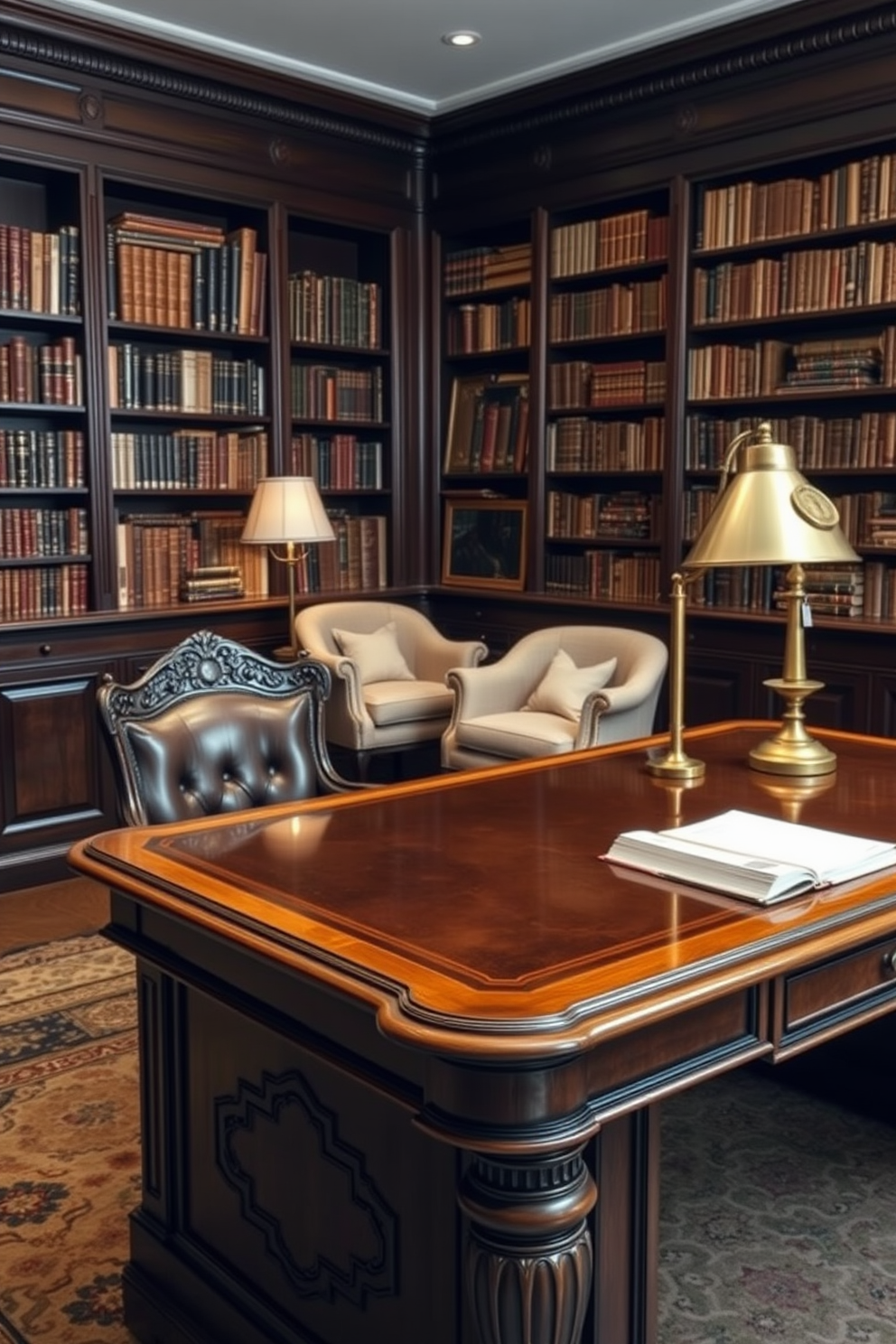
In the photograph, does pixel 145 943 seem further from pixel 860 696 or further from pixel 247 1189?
pixel 860 696

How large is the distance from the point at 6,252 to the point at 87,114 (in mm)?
553

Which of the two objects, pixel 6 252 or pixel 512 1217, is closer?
pixel 512 1217

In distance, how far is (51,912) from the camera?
4004 mm

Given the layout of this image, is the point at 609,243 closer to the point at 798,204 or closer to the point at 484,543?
the point at 798,204

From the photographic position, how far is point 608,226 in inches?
188

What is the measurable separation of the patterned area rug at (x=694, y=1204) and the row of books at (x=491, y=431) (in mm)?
2922

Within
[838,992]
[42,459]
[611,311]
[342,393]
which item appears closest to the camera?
[838,992]

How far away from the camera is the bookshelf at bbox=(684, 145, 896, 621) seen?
4.12 meters

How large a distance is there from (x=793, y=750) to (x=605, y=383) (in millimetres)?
2785

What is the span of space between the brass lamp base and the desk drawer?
75 cm

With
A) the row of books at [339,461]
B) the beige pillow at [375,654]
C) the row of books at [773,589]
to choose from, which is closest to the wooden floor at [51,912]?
the beige pillow at [375,654]

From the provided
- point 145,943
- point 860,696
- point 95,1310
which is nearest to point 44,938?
point 95,1310

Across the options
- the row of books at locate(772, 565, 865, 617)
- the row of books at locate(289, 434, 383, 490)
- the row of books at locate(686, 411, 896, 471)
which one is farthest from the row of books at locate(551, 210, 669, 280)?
the row of books at locate(772, 565, 865, 617)

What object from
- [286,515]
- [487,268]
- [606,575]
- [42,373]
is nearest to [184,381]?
[42,373]
